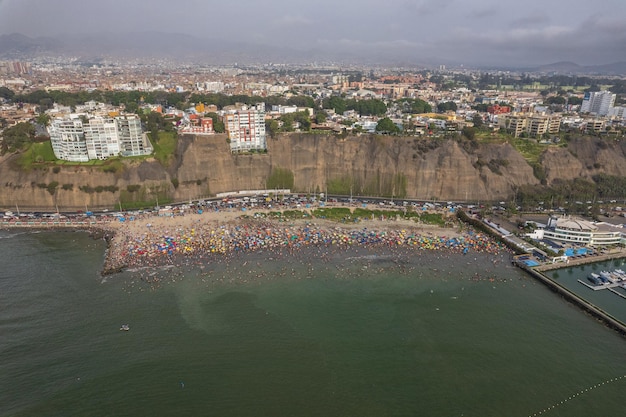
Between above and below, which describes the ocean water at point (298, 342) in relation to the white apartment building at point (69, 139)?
below

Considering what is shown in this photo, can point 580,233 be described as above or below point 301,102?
below

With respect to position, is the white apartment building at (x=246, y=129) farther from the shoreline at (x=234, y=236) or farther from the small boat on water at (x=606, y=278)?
the small boat on water at (x=606, y=278)

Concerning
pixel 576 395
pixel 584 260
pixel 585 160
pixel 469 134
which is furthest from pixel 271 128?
pixel 576 395

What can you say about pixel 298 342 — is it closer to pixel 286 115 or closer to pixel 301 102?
pixel 286 115

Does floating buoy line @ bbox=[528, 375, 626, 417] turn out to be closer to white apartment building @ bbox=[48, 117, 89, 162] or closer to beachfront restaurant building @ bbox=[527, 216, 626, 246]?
beachfront restaurant building @ bbox=[527, 216, 626, 246]

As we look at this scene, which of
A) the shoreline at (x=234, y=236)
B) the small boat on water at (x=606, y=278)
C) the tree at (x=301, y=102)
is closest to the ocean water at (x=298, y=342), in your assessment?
the shoreline at (x=234, y=236)

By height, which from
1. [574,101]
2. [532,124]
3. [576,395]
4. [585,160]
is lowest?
[576,395]

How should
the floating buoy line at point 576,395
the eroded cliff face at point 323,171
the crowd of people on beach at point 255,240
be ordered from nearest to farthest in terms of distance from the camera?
the floating buoy line at point 576,395 → the crowd of people on beach at point 255,240 → the eroded cliff face at point 323,171

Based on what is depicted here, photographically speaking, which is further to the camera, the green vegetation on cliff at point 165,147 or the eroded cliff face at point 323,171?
→ the green vegetation on cliff at point 165,147
